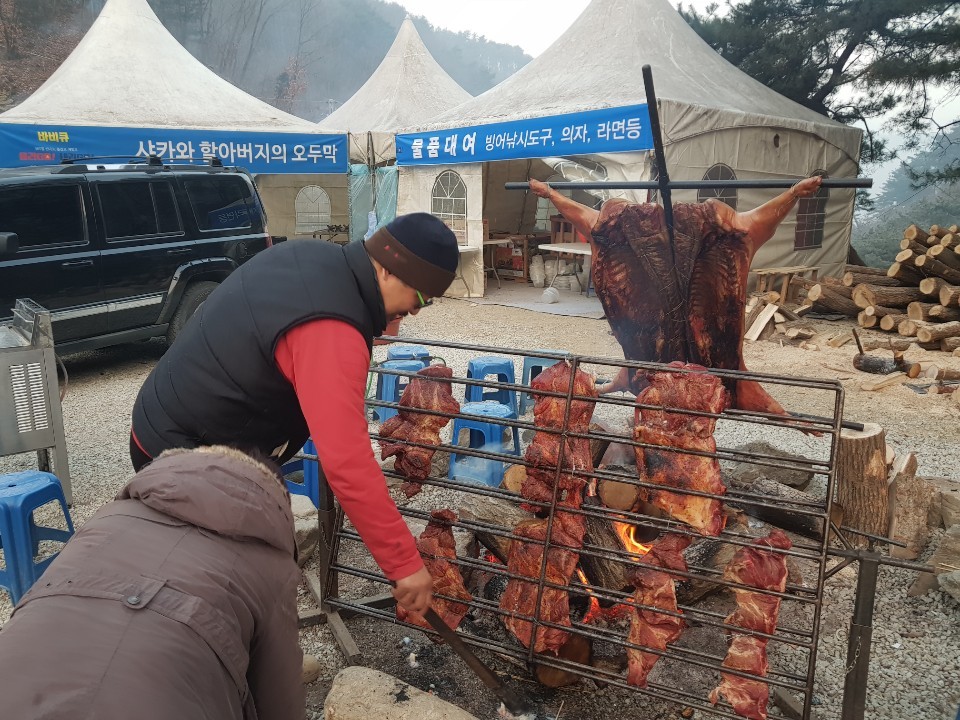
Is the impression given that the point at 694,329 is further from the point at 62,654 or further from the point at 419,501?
the point at 62,654

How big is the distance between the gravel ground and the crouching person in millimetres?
1749

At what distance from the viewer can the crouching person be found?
3.51 feet

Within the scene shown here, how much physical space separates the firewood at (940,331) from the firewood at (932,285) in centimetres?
80

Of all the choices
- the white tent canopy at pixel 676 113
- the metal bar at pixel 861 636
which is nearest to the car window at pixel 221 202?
the white tent canopy at pixel 676 113

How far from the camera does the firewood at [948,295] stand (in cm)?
1016

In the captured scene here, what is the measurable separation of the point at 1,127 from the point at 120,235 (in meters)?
6.16

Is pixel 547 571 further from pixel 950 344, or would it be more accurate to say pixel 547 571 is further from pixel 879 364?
pixel 950 344

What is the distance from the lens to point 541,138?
38.0 ft

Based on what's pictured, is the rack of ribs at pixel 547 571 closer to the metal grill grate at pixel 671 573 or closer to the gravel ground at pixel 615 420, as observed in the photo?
the metal grill grate at pixel 671 573

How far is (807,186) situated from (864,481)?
195cm

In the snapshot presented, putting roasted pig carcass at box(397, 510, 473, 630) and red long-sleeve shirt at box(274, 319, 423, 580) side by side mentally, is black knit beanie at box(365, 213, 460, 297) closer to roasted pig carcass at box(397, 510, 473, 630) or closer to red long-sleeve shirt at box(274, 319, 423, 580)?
red long-sleeve shirt at box(274, 319, 423, 580)

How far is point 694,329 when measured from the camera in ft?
14.5

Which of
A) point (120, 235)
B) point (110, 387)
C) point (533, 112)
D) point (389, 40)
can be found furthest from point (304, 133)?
point (389, 40)

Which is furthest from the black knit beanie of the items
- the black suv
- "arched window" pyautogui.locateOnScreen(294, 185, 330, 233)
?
"arched window" pyautogui.locateOnScreen(294, 185, 330, 233)
